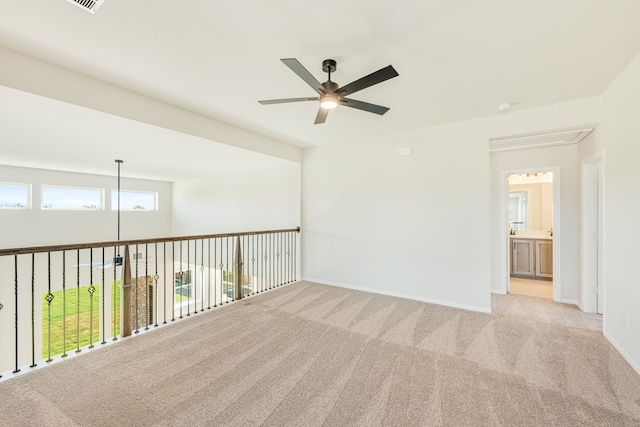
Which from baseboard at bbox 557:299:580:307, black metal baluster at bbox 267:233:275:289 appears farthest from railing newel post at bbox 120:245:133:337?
baseboard at bbox 557:299:580:307

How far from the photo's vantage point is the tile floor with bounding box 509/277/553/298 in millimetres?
4695

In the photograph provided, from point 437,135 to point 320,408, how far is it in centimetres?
392

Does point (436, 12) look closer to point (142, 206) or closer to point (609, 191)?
point (609, 191)

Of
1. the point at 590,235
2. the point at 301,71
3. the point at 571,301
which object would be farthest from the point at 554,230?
the point at 301,71

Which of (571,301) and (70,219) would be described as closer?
(571,301)

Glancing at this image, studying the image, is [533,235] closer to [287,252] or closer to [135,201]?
[287,252]

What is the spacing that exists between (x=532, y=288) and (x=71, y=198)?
10505 millimetres

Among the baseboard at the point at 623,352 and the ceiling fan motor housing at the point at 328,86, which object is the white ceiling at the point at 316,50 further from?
the baseboard at the point at 623,352

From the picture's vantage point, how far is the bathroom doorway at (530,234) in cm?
552

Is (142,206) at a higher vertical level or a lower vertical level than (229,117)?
lower

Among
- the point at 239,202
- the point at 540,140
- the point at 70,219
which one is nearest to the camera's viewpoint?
the point at 540,140

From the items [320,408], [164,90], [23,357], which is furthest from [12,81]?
[23,357]

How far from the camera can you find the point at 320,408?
1.94 m

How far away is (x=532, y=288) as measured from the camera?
505 cm
